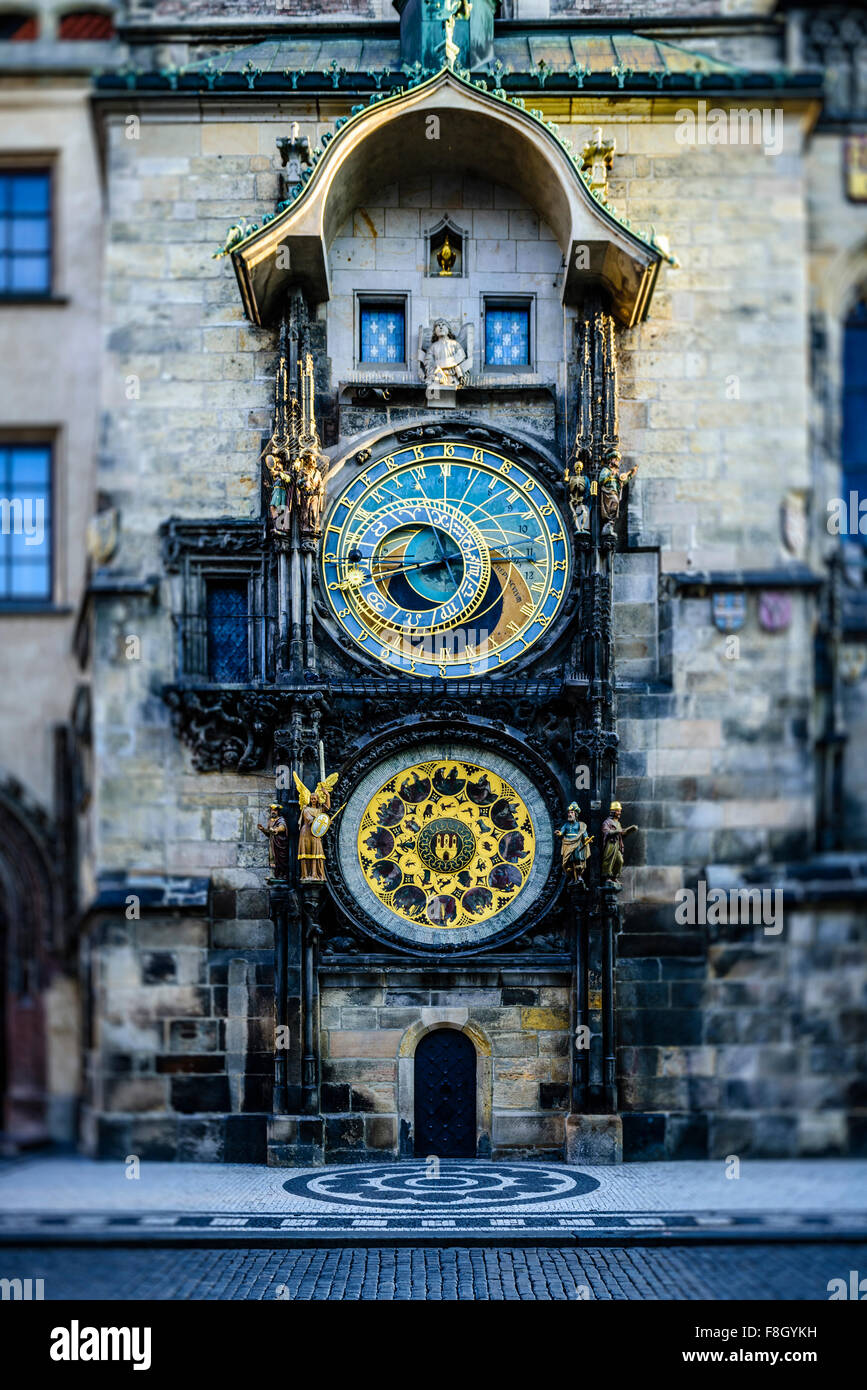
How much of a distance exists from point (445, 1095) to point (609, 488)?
5596mm

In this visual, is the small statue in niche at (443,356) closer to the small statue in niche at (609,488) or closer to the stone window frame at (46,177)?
the small statue in niche at (609,488)

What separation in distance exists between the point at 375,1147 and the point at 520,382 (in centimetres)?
706

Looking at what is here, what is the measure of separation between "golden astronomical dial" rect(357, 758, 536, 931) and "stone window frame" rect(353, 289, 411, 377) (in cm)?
372

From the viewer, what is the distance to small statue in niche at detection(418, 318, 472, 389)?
54.0ft

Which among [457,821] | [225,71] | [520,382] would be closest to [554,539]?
[520,382]

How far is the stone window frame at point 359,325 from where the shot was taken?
16.6 metres

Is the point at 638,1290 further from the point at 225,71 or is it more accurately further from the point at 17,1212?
the point at 225,71

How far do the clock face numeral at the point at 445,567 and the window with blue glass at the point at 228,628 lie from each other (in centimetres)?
84

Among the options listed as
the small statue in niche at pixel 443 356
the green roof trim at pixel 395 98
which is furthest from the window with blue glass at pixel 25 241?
the small statue in niche at pixel 443 356

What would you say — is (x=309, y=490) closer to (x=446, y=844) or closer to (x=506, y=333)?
(x=506, y=333)

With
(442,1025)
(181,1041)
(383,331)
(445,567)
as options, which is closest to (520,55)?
(383,331)

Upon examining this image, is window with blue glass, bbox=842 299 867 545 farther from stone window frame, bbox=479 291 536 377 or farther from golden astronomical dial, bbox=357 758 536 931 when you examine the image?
golden astronomical dial, bbox=357 758 536 931

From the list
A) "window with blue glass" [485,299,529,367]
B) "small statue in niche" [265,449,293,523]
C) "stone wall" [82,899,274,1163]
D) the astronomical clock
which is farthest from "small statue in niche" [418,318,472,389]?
"stone wall" [82,899,274,1163]

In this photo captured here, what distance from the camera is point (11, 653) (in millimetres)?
18844
